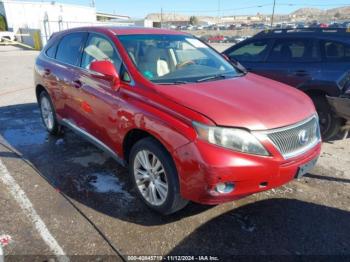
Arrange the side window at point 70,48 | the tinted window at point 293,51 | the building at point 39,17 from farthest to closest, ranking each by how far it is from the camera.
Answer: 1. the building at point 39,17
2. the tinted window at point 293,51
3. the side window at point 70,48

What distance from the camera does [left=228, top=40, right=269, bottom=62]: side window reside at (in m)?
5.86

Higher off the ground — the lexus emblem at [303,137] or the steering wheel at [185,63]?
the steering wheel at [185,63]

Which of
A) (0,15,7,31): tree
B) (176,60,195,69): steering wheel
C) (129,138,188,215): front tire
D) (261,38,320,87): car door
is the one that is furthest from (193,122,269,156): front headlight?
(0,15,7,31): tree

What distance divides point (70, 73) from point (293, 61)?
12.0 feet

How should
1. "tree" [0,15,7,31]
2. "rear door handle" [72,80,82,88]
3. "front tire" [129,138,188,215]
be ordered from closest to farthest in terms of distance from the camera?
"front tire" [129,138,188,215] → "rear door handle" [72,80,82,88] → "tree" [0,15,7,31]

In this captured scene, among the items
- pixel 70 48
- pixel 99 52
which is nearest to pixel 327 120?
pixel 99 52

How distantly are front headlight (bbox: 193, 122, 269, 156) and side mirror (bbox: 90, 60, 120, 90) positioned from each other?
1.15m

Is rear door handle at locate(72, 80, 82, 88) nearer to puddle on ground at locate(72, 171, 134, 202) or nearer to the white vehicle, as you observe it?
puddle on ground at locate(72, 171, 134, 202)

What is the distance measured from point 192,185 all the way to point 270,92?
1369 mm

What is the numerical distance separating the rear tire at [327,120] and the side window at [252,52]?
51.7 inches

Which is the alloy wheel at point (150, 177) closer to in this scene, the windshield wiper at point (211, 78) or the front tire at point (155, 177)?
the front tire at point (155, 177)

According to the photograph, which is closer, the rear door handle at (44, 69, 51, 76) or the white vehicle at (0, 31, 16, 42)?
the rear door handle at (44, 69, 51, 76)

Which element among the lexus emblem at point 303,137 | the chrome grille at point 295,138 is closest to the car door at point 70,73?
the chrome grille at point 295,138

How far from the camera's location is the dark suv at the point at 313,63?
4.92m
